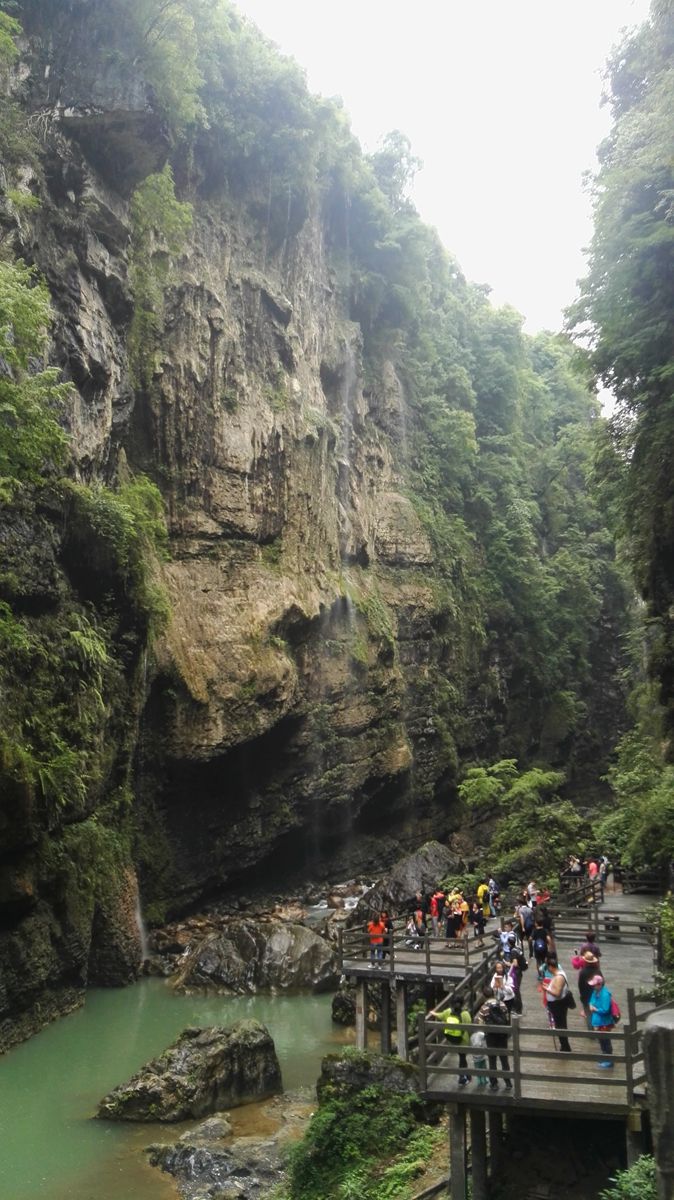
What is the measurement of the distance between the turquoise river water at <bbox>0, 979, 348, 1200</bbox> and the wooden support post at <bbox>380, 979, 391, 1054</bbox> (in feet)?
5.23

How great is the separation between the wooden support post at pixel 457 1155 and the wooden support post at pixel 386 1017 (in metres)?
6.76

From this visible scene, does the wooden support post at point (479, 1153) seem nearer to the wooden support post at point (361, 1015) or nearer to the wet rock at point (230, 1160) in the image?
the wet rock at point (230, 1160)

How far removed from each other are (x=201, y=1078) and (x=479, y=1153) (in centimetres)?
704

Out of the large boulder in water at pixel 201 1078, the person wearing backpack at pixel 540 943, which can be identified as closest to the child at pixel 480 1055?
the person wearing backpack at pixel 540 943

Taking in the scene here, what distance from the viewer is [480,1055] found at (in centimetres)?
984

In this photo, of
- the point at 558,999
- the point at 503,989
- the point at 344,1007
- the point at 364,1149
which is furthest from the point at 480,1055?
the point at 344,1007

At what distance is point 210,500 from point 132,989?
50.0 feet

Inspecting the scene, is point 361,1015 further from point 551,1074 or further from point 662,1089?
point 662,1089

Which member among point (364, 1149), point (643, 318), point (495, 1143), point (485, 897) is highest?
point (643, 318)

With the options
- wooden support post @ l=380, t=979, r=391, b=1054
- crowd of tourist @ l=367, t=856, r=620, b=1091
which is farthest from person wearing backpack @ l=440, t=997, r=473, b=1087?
wooden support post @ l=380, t=979, r=391, b=1054

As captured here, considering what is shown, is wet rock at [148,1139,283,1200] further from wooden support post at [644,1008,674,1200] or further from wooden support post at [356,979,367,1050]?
wooden support post at [644,1008,674,1200]

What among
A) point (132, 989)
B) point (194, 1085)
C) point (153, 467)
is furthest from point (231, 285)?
point (194, 1085)

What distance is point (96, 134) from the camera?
955 inches

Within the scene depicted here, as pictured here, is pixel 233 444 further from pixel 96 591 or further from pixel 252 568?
pixel 96 591
